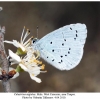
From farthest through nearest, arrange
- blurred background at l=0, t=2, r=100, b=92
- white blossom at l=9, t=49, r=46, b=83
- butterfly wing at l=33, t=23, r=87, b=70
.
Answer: blurred background at l=0, t=2, r=100, b=92
butterfly wing at l=33, t=23, r=87, b=70
white blossom at l=9, t=49, r=46, b=83

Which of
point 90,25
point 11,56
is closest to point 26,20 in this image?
point 90,25

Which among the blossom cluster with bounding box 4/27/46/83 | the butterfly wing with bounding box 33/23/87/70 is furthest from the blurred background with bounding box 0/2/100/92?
the blossom cluster with bounding box 4/27/46/83

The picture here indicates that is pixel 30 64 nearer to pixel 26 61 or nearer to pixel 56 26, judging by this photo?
pixel 26 61

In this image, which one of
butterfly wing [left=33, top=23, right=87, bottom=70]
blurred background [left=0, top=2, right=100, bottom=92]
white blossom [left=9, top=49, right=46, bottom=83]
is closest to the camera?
white blossom [left=9, top=49, right=46, bottom=83]

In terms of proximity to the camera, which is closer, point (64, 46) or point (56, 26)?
point (64, 46)

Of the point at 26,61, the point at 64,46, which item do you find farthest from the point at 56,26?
the point at 26,61

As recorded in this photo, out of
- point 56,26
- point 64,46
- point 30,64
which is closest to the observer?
point 30,64

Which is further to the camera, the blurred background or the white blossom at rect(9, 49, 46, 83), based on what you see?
the blurred background

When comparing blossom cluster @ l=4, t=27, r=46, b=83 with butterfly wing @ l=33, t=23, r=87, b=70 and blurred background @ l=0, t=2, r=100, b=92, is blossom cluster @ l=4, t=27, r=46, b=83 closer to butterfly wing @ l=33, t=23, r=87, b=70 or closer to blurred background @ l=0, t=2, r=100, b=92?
butterfly wing @ l=33, t=23, r=87, b=70
